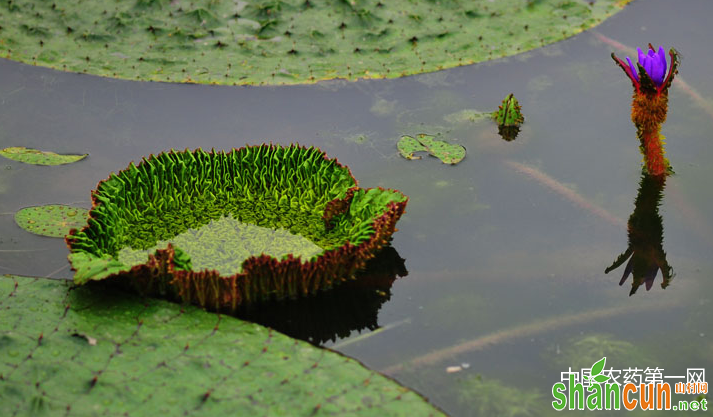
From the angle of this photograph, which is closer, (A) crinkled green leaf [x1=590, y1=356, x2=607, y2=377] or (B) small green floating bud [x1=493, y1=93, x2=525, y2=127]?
(A) crinkled green leaf [x1=590, y1=356, x2=607, y2=377]

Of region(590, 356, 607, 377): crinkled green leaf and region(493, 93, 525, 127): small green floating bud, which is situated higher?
region(493, 93, 525, 127): small green floating bud

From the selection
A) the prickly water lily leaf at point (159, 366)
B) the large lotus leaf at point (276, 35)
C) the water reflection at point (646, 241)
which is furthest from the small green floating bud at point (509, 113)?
the prickly water lily leaf at point (159, 366)

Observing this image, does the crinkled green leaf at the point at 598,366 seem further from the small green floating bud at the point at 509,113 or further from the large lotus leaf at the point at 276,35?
the large lotus leaf at the point at 276,35

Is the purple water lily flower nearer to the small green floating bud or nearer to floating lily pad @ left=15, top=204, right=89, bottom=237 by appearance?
the small green floating bud

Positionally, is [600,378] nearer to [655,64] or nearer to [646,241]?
[646,241]

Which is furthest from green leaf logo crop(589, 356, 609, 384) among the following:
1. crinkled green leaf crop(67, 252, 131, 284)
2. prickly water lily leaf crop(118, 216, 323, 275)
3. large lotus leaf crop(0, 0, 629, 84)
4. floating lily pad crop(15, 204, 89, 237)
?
floating lily pad crop(15, 204, 89, 237)

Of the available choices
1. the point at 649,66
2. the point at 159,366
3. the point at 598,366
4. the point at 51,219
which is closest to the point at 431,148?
the point at 649,66
